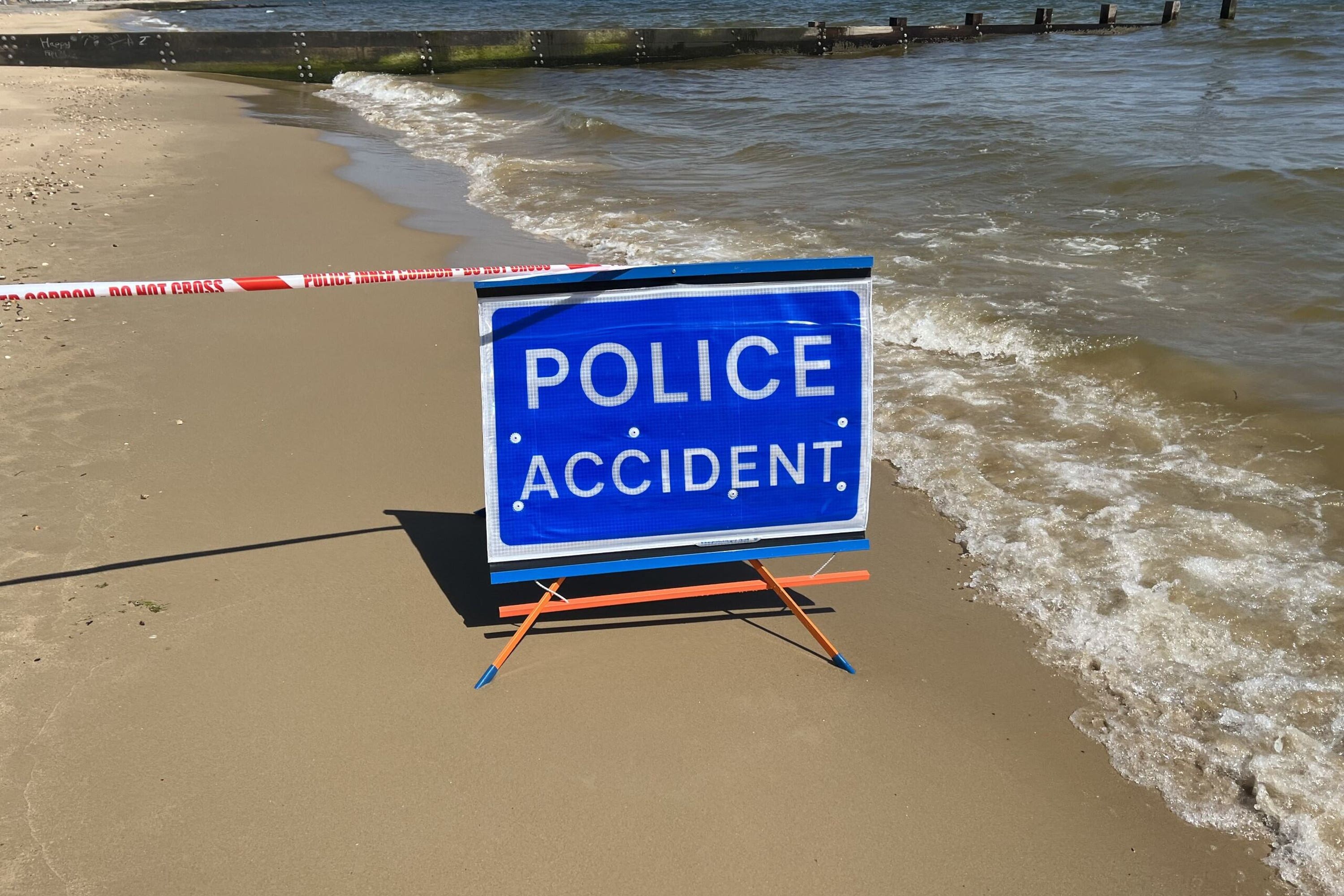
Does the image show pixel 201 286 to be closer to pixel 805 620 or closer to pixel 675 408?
pixel 675 408

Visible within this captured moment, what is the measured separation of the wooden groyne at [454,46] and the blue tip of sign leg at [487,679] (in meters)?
26.8

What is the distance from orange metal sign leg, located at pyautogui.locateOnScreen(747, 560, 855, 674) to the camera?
3.71m

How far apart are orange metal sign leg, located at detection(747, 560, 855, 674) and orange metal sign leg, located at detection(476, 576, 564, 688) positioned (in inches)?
32.1

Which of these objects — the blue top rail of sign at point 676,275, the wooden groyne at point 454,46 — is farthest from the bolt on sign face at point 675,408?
the wooden groyne at point 454,46

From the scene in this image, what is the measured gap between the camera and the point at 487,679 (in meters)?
3.58

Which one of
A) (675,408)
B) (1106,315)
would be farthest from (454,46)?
(675,408)

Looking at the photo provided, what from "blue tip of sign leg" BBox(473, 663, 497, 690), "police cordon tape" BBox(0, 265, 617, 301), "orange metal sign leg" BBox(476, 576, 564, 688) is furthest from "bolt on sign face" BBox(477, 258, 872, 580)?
"blue tip of sign leg" BBox(473, 663, 497, 690)

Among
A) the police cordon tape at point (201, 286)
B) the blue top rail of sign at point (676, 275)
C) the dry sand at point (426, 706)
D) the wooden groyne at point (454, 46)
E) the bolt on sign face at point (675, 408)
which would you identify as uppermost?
the wooden groyne at point (454, 46)

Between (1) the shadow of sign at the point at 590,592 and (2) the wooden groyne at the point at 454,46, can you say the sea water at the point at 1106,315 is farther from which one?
(2) the wooden groyne at the point at 454,46

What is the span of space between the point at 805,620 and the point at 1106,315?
16.5 ft

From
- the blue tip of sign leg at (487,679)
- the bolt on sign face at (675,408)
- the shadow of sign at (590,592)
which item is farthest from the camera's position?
the shadow of sign at (590,592)

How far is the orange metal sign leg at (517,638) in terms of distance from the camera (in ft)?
11.7

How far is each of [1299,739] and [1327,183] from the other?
32.0 feet

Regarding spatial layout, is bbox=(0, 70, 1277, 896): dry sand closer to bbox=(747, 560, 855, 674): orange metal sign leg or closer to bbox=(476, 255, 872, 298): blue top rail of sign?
bbox=(747, 560, 855, 674): orange metal sign leg
